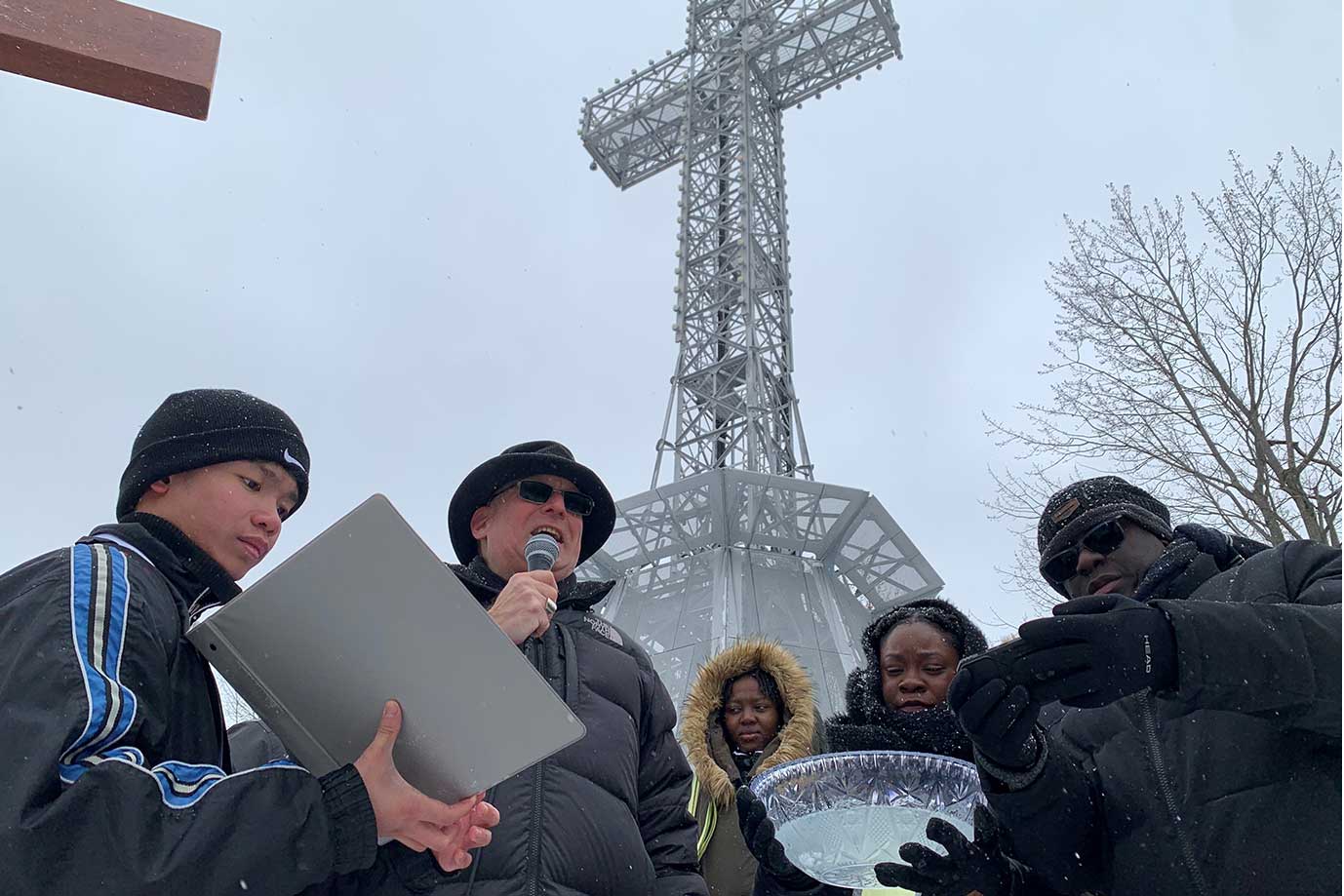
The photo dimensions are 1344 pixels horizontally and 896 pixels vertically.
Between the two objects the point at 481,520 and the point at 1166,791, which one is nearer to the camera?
the point at 1166,791

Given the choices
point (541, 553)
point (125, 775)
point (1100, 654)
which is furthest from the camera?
point (541, 553)

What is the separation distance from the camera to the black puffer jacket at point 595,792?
2.55 metres

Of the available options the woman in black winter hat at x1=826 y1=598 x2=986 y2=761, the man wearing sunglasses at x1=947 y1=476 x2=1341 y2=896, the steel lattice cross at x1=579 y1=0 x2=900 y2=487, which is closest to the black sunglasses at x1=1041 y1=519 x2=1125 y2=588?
the man wearing sunglasses at x1=947 y1=476 x2=1341 y2=896

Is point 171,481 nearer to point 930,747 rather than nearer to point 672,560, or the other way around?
point 930,747

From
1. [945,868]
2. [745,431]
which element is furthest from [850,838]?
[745,431]

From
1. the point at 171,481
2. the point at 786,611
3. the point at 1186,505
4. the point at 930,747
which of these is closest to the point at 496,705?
the point at 171,481

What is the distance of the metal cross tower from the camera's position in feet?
54.7

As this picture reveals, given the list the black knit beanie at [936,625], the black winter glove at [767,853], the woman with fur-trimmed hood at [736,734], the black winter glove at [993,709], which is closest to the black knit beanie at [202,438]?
the black winter glove at [767,853]

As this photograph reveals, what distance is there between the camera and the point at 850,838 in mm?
2623

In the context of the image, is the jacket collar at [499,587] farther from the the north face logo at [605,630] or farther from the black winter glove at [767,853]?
the black winter glove at [767,853]

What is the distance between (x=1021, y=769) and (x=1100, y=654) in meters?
0.48

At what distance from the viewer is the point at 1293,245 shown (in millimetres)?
10602

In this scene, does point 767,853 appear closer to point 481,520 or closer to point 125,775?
point 481,520

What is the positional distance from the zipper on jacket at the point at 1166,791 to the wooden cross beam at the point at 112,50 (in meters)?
2.99
